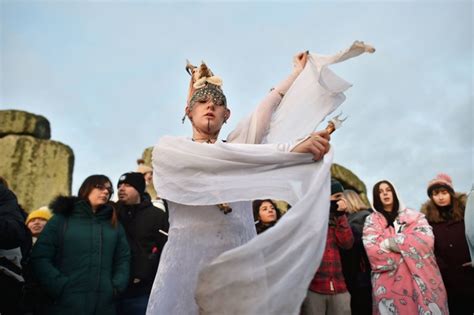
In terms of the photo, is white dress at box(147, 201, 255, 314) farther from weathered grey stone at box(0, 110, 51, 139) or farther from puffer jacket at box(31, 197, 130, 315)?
weathered grey stone at box(0, 110, 51, 139)

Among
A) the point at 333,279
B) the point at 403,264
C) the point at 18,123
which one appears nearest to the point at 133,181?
the point at 333,279

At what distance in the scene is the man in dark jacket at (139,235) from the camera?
4.40 m

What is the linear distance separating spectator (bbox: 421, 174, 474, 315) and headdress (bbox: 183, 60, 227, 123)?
3.47 meters

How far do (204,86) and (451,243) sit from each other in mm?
3585

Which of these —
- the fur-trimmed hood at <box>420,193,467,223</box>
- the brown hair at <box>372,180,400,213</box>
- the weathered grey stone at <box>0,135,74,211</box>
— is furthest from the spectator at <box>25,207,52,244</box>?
the weathered grey stone at <box>0,135,74,211</box>

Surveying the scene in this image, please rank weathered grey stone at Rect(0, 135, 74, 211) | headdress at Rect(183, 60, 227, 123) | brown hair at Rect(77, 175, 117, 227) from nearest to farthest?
headdress at Rect(183, 60, 227, 123)
brown hair at Rect(77, 175, 117, 227)
weathered grey stone at Rect(0, 135, 74, 211)

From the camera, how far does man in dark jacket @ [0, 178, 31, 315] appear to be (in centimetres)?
348

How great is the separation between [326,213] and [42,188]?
1315cm

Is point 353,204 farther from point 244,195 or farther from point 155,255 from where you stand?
point 244,195

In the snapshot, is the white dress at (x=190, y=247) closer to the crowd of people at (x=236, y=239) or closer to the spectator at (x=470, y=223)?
the crowd of people at (x=236, y=239)

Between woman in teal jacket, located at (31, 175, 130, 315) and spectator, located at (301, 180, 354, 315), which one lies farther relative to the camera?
spectator, located at (301, 180, 354, 315)

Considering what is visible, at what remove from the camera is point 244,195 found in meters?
1.88

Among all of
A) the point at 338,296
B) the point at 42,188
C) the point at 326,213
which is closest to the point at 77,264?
the point at 338,296

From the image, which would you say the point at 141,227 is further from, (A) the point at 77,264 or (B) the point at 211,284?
(B) the point at 211,284
